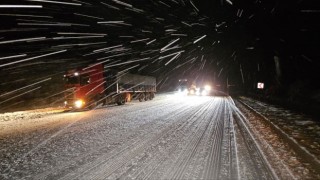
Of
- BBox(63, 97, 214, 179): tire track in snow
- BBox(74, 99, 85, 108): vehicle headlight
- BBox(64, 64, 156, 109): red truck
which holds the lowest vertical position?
BBox(63, 97, 214, 179): tire track in snow

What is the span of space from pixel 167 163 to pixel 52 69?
30.7m

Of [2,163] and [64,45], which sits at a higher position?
[64,45]

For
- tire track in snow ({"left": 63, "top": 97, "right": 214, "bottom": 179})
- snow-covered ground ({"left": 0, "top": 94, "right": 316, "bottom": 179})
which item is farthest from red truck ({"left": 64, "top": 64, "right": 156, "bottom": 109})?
tire track in snow ({"left": 63, "top": 97, "right": 214, "bottom": 179})

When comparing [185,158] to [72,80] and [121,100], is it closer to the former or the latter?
[72,80]

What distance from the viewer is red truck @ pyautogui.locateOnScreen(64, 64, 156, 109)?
2198 centimetres

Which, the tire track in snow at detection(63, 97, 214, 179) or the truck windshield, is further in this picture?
the truck windshield

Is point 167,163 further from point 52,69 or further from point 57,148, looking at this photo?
point 52,69

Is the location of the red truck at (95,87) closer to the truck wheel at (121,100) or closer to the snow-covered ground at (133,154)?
the truck wheel at (121,100)

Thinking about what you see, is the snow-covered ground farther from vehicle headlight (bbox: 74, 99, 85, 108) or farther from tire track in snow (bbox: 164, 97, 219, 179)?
vehicle headlight (bbox: 74, 99, 85, 108)

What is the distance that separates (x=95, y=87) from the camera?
75.3ft

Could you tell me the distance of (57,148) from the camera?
27.8ft

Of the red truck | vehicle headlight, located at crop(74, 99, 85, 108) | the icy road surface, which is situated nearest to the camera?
the icy road surface

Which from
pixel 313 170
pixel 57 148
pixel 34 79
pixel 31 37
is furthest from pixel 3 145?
pixel 31 37

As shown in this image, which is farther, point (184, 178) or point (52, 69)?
point (52, 69)
